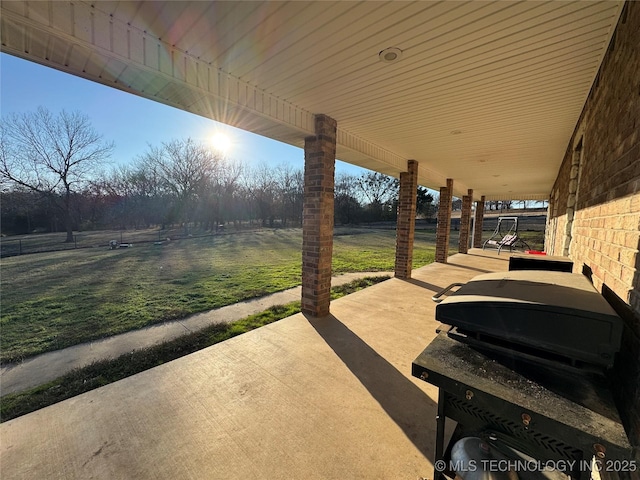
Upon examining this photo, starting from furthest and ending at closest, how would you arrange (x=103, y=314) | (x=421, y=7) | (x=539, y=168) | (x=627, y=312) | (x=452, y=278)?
(x=539, y=168), (x=452, y=278), (x=103, y=314), (x=421, y=7), (x=627, y=312)

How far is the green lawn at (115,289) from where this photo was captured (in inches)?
159

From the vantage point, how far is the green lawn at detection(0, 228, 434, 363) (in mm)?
4027

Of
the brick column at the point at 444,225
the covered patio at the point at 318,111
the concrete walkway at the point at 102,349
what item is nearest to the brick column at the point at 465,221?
the brick column at the point at 444,225

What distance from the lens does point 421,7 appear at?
5.83 ft

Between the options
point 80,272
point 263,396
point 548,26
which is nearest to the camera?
point 548,26

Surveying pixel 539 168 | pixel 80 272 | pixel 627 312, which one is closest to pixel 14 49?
pixel 627 312

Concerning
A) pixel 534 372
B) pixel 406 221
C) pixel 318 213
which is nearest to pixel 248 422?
pixel 534 372

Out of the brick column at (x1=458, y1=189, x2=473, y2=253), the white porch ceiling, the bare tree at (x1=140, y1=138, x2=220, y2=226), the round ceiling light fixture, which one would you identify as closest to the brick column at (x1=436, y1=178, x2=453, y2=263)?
the brick column at (x1=458, y1=189, x2=473, y2=253)

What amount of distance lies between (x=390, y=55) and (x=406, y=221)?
468 cm

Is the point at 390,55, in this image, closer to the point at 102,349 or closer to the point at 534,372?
the point at 534,372

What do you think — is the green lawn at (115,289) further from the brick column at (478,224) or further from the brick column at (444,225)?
the brick column at (478,224)

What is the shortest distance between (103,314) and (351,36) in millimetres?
5680

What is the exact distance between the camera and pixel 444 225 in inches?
342

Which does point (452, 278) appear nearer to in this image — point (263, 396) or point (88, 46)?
point (263, 396)
